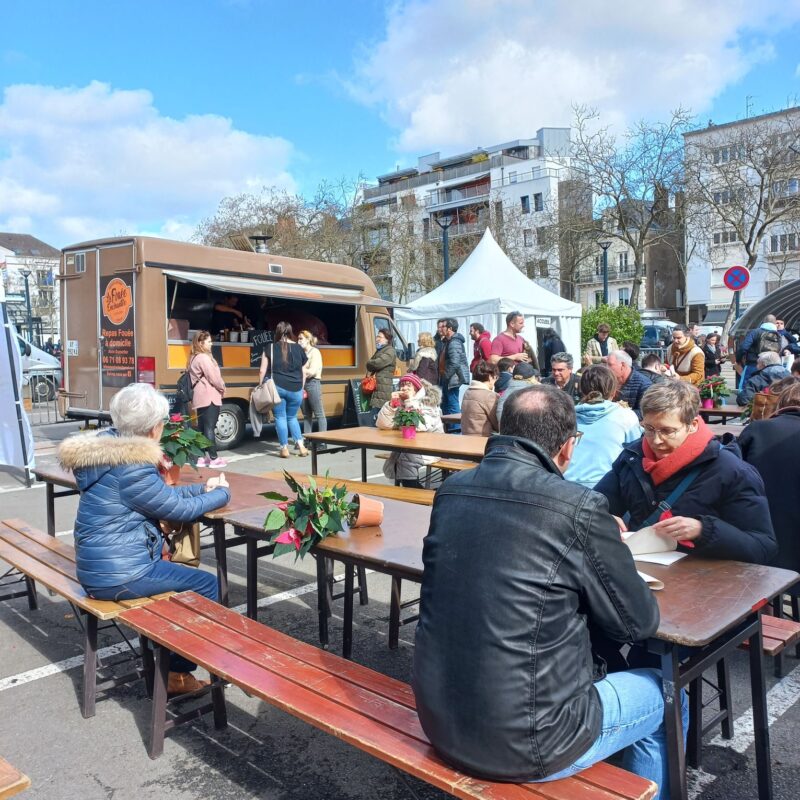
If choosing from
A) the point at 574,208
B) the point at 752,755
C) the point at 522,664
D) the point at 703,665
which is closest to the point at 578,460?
the point at 752,755

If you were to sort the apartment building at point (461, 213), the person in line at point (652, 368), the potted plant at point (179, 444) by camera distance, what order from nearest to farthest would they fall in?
1. the potted plant at point (179, 444)
2. the person in line at point (652, 368)
3. the apartment building at point (461, 213)

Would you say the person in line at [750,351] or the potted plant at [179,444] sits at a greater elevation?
the person in line at [750,351]

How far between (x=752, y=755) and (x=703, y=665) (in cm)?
103

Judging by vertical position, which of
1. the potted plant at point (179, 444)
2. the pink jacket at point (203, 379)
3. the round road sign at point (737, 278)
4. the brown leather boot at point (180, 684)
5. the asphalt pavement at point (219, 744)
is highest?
the round road sign at point (737, 278)

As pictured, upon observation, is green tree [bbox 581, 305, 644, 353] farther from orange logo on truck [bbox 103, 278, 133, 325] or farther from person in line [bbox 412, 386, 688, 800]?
person in line [bbox 412, 386, 688, 800]

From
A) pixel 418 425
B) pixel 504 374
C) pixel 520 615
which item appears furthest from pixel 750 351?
pixel 520 615

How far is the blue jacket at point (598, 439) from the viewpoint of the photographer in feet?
14.6

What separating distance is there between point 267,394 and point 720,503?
26.8 ft

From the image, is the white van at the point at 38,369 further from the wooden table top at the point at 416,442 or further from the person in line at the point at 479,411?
the person in line at the point at 479,411

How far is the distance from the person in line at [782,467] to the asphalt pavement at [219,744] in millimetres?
636

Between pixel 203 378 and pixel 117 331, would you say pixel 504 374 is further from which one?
pixel 117 331

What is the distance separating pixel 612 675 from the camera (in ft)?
7.64

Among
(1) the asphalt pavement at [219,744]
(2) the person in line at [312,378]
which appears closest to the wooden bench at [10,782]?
(1) the asphalt pavement at [219,744]

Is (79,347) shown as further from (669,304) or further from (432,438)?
(669,304)
